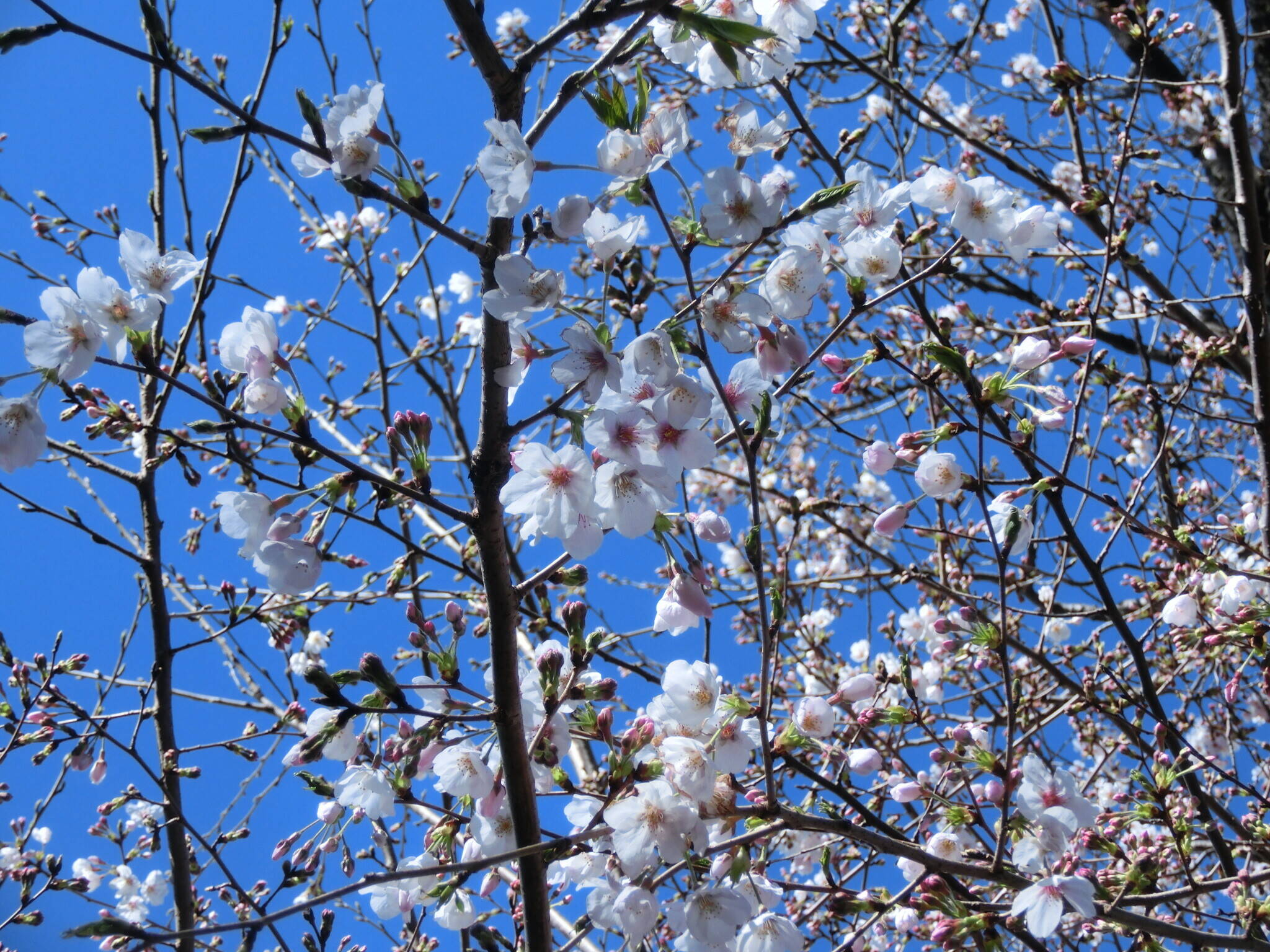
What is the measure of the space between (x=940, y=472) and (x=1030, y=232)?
20.6 inches

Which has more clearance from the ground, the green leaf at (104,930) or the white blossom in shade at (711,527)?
the white blossom in shade at (711,527)

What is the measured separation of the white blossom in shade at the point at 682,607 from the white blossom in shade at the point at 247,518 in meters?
0.71

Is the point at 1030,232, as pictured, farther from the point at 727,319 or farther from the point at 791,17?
the point at 727,319

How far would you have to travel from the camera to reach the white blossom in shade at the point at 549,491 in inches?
56.0

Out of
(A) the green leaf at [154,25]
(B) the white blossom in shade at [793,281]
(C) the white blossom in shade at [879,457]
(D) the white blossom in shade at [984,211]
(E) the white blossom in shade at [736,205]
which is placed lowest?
(C) the white blossom in shade at [879,457]

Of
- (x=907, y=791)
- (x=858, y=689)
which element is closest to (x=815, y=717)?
(x=858, y=689)

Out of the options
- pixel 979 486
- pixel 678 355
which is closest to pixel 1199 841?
pixel 979 486

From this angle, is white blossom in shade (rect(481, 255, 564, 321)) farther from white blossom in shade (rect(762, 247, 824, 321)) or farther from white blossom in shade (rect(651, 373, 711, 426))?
white blossom in shade (rect(762, 247, 824, 321))

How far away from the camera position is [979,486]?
1.69m

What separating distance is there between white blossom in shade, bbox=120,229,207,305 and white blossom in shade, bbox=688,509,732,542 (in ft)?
3.26

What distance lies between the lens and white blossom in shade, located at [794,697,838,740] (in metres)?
1.85

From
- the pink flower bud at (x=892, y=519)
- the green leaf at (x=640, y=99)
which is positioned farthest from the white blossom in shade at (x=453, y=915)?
the green leaf at (x=640, y=99)

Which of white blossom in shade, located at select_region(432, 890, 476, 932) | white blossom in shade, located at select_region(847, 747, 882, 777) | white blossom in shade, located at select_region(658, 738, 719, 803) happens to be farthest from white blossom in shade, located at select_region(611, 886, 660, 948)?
white blossom in shade, located at select_region(847, 747, 882, 777)

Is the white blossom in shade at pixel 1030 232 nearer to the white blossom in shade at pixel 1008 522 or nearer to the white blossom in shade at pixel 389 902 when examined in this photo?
the white blossom in shade at pixel 1008 522
